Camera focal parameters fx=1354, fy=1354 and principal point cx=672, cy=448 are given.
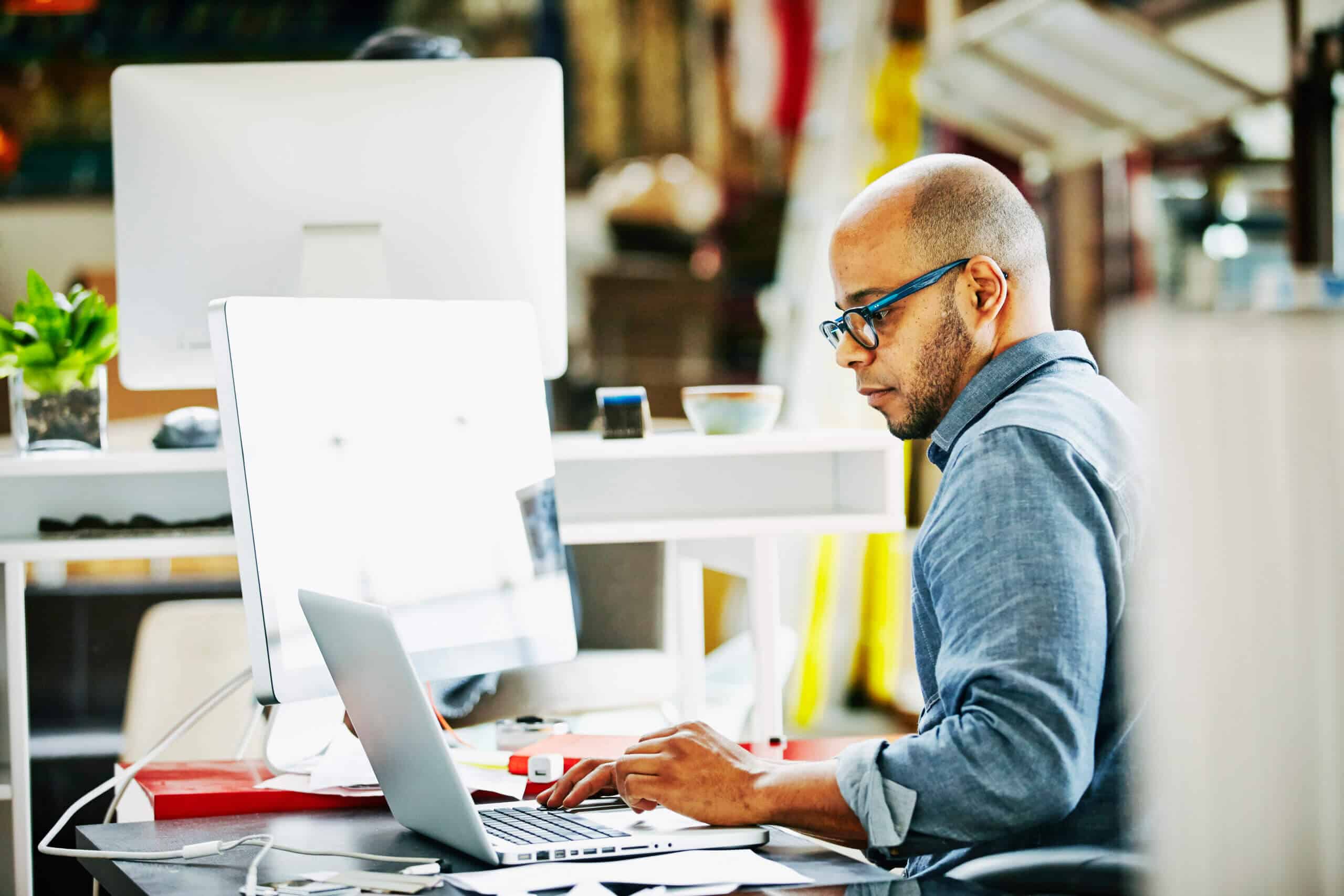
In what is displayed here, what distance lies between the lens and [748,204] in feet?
23.1

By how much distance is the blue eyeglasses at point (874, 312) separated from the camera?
1220 millimetres

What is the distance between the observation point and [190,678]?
7.56ft

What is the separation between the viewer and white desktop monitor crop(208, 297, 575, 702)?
1.14 metres

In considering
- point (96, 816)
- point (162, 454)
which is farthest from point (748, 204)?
point (162, 454)

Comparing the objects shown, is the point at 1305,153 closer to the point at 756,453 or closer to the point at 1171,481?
the point at 756,453

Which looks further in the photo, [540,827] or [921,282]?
[921,282]

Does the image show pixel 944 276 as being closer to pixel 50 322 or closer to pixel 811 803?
pixel 811 803

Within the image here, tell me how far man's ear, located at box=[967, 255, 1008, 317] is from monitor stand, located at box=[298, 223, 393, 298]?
779mm

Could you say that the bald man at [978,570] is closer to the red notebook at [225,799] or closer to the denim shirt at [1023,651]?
the denim shirt at [1023,651]

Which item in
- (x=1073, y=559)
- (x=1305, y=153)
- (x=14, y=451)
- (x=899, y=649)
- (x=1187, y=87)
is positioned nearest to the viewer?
(x=1073, y=559)

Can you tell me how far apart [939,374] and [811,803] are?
1.38ft

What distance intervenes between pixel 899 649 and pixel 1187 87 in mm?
2066

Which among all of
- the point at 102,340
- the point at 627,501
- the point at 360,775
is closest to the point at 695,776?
the point at 360,775

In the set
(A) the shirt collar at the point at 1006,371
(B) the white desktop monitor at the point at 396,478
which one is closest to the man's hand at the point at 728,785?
(B) the white desktop monitor at the point at 396,478
